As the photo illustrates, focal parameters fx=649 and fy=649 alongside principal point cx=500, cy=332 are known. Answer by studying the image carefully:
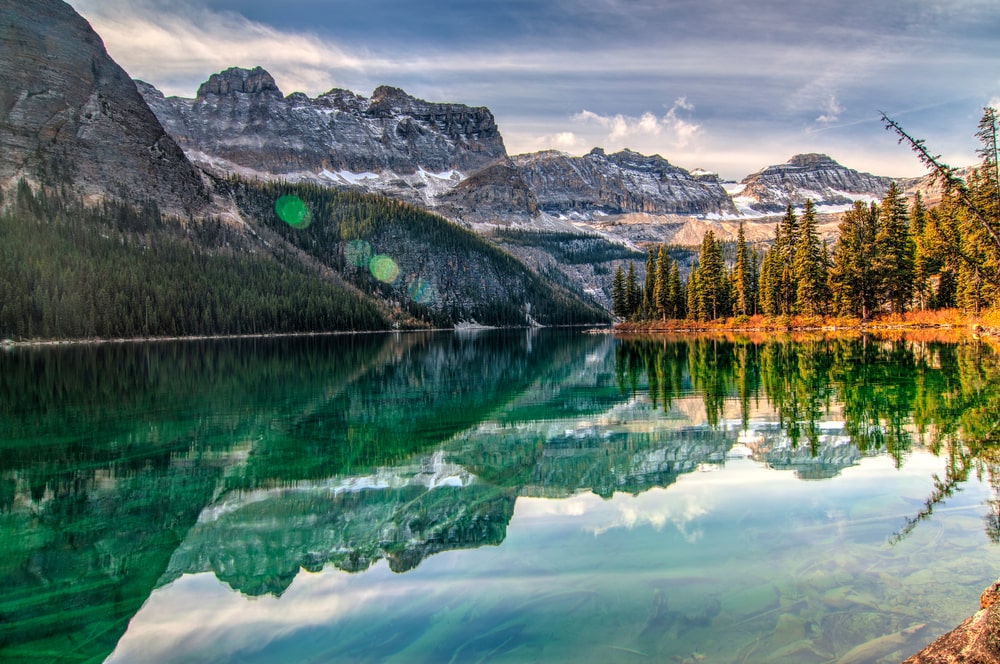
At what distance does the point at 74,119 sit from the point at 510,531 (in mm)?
192173

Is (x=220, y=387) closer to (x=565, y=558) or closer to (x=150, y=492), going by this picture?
(x=150, y=492)

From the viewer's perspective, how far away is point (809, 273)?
8238 centimetres

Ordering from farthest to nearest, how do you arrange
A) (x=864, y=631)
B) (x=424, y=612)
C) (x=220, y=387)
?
(x=220, y=387) → (x=424, y=612) → (x=864, y=631)

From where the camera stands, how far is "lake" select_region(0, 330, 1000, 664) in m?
8.16

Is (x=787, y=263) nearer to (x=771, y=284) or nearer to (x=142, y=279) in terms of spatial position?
(x=771, y=284)

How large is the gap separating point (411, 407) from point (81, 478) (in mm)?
13859

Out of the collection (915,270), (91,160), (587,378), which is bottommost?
(587,378)

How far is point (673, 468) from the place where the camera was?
52.3ft

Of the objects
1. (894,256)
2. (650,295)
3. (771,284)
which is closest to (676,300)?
(650,295)

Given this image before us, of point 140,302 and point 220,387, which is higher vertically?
point 140,302

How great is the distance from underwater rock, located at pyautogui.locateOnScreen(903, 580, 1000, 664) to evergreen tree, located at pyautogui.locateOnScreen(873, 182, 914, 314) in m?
78.7

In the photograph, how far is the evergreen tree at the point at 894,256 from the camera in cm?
7394

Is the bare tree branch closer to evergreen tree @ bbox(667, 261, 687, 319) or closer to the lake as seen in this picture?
the lake

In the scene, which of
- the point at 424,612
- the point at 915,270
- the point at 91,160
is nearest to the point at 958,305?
the point at 915,270
